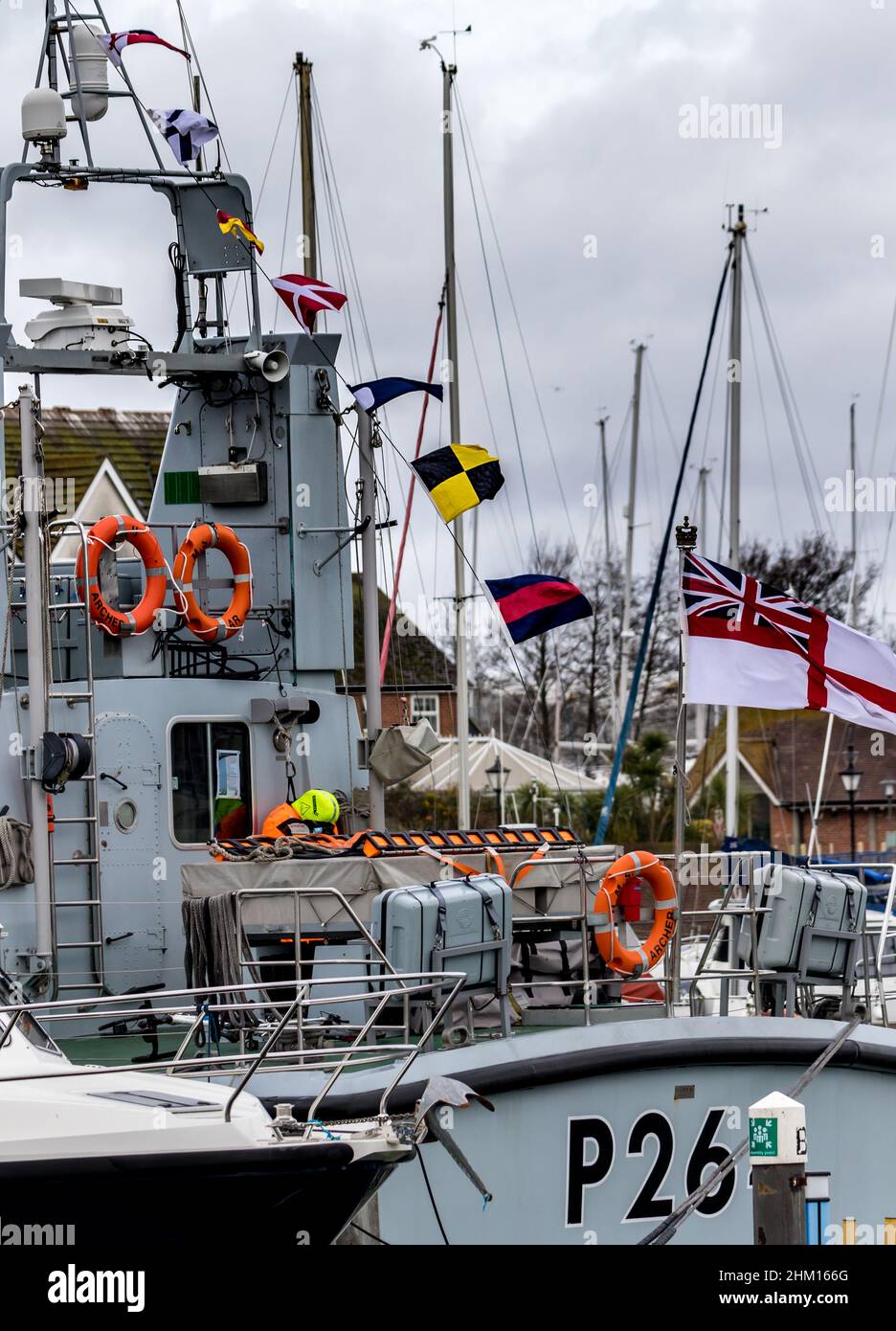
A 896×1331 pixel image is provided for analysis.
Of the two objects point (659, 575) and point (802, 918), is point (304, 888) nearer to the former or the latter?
point (802, 918)

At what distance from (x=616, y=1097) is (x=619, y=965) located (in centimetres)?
101

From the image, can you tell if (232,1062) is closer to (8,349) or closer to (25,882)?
(25,882)

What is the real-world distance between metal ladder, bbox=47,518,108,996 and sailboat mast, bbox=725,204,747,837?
12.4 metres

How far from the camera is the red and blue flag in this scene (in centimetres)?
1120

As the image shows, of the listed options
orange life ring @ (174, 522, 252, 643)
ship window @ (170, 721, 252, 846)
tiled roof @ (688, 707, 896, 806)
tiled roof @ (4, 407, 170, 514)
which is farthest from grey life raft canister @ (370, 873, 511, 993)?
tiled roof @ (688, 707, 896, 806)

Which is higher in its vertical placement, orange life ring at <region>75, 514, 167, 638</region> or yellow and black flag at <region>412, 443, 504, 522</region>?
yellow and black flag at <region>412, 443, 504, 522</region>

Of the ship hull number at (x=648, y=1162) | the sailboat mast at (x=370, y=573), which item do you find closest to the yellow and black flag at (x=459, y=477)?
the sailboat mast at (x=370, y=573)

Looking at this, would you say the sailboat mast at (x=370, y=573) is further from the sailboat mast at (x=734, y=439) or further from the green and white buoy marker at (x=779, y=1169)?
the sailboat mast at (x=734, y=439)

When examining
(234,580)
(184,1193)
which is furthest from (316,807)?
(184,1193)

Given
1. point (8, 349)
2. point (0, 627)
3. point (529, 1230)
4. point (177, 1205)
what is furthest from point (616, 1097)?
point (8, 349)

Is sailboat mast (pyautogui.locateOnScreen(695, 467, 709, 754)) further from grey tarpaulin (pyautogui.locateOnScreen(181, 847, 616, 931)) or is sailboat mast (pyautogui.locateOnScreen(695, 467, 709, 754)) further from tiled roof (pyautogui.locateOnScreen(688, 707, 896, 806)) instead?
grey tarpaulin (pyautogui.locateOnScreen(181, 847, 616, 931))

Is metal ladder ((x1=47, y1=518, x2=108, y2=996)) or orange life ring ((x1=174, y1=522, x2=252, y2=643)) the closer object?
metal ladder ((x1=47, y1=518, x2=108, y2=996))

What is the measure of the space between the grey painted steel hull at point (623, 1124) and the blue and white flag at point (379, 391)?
5042 mm
